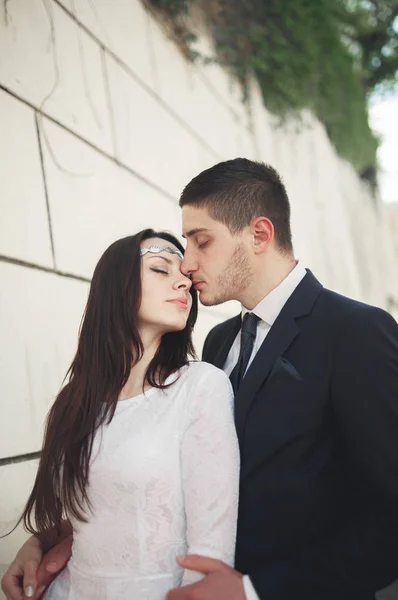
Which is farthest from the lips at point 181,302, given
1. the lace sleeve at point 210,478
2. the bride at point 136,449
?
the lace sleeve at point 210,478

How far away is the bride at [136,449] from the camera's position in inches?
54.5

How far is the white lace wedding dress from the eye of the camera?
4.45 ft

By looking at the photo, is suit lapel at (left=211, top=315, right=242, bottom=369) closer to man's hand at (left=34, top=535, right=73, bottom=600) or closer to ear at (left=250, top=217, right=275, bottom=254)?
ear at (left=250, top=217, right=275, bottom=254)

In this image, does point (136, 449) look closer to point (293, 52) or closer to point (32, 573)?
point (32, 573)

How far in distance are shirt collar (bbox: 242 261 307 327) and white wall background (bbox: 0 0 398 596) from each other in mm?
883

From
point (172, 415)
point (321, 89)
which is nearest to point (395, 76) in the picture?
point (321, 89)

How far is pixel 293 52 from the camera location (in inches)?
217

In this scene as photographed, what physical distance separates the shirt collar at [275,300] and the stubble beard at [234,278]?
0.10 metres

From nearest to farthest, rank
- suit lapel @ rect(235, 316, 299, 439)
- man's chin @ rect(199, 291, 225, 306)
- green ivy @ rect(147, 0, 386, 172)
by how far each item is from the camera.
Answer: suit lapel @ rect(235, 316, 299, 439), man's chin @ rect(199, 291, 225, 306), green ivy @ rect(147, 0, 386, 172)

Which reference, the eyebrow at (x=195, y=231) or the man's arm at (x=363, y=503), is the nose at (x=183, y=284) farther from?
the man's arm at (x=363, y=503)

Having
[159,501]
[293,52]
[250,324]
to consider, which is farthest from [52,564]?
[293,52]

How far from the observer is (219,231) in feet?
6.20

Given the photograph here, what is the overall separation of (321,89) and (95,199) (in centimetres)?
500

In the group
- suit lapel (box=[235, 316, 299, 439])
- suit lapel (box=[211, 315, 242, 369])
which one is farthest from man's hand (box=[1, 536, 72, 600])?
suit lapel (box=[211, 315, 242, 369])
